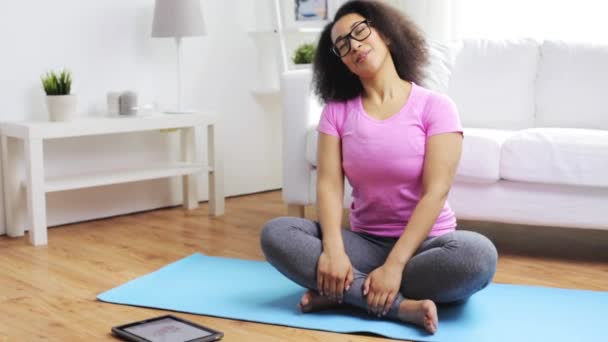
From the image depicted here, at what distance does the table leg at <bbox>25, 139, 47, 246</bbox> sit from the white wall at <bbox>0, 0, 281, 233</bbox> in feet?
0.90

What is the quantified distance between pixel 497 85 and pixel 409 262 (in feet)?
4.75

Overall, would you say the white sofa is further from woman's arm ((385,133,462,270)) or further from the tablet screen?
the tablet screen

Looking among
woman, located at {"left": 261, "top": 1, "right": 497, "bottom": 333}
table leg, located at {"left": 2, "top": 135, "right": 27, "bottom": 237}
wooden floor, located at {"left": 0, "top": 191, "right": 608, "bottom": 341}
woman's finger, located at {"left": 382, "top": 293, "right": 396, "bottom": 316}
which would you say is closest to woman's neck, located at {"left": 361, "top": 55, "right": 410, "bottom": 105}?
woman, located at {"left": 261, "top": 1, "right": 497, "bottom": 333}

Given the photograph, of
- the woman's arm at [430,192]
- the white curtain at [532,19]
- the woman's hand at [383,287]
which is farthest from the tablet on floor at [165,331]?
the white curtain at [532,19]

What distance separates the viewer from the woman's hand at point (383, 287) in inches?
79.4

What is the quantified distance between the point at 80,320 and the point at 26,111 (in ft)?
4.59

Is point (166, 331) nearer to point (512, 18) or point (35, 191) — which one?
point (35, 191)

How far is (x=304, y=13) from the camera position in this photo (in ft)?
13.8

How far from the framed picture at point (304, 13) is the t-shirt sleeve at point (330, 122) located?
6.60 ft

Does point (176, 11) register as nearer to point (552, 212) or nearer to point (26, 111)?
point (26, 111)

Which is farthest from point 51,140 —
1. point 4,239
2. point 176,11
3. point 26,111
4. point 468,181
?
point 468,181

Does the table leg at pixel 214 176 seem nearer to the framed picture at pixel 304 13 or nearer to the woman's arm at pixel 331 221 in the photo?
the framed picture at pixel 304 13

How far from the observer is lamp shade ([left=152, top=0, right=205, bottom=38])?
348 centimetres

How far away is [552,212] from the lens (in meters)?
2.75
